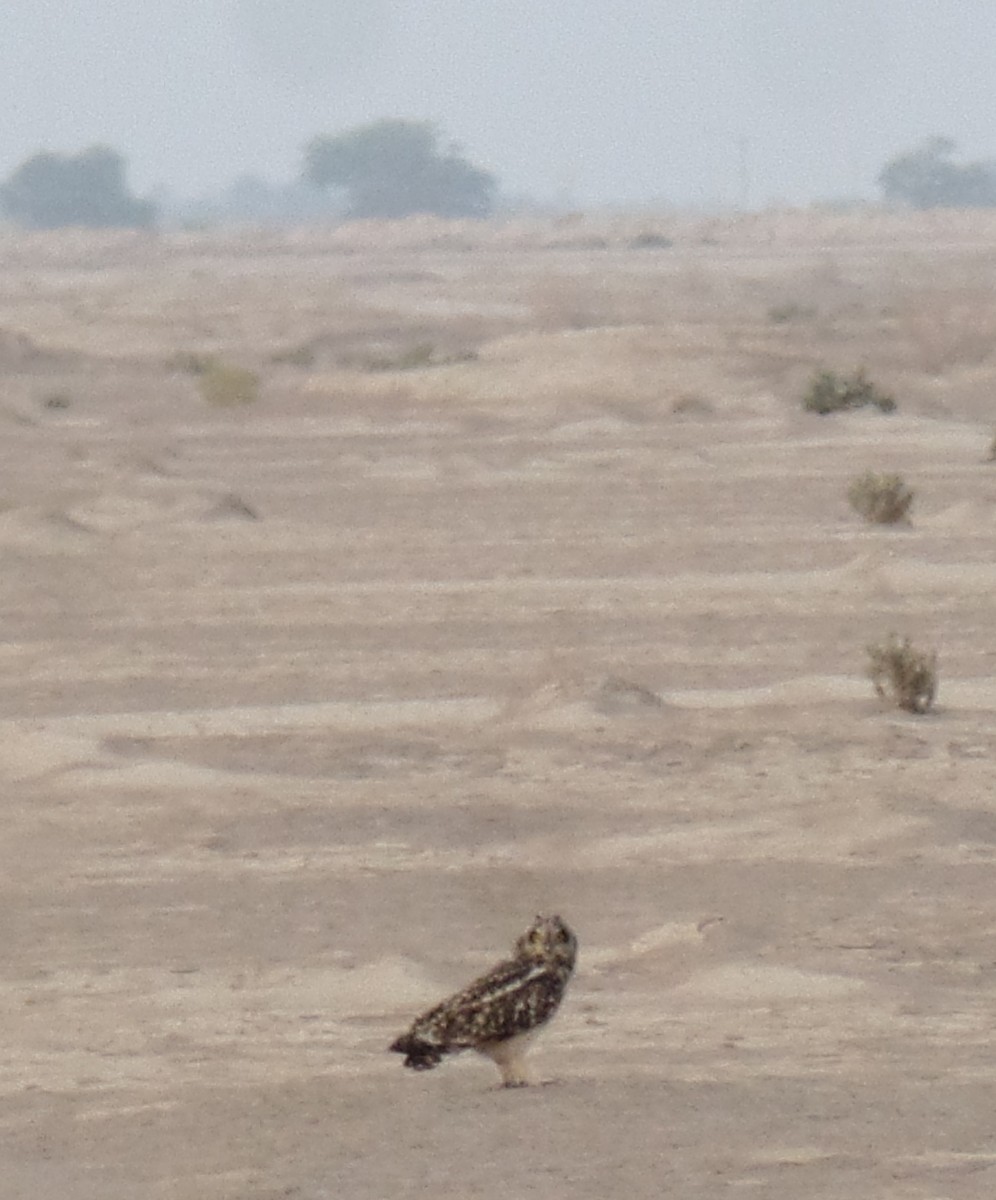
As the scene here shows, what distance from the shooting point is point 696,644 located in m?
16.7

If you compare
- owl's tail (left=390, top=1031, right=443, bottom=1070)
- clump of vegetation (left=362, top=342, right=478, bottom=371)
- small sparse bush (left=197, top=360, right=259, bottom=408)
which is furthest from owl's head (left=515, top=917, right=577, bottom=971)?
clump of vegetation (left=362, top=342, right=478, bottom=371)

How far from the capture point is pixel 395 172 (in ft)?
488

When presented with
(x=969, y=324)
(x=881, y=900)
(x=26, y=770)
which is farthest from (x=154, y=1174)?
(x=969, y=324)

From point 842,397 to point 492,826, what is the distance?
75.0 feet

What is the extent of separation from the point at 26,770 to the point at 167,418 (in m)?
24.9

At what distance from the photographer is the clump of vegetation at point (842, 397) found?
3366 centimetres

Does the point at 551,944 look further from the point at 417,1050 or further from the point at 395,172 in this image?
the point at 395,172

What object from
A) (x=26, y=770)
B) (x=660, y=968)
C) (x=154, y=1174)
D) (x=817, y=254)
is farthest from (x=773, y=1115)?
(x=817, y=254)

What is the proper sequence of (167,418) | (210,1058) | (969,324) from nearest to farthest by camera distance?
(210,1058)
(167,418)
(969,324)

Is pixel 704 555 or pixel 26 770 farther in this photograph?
pixel 704 555

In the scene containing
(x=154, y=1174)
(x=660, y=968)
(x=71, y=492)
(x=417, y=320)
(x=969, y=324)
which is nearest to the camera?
(x=154, y=1174)

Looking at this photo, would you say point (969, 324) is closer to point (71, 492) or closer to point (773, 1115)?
point (71, 492)

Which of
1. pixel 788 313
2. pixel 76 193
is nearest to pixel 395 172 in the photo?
pixel 76 193

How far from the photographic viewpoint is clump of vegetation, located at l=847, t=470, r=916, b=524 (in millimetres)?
22328
